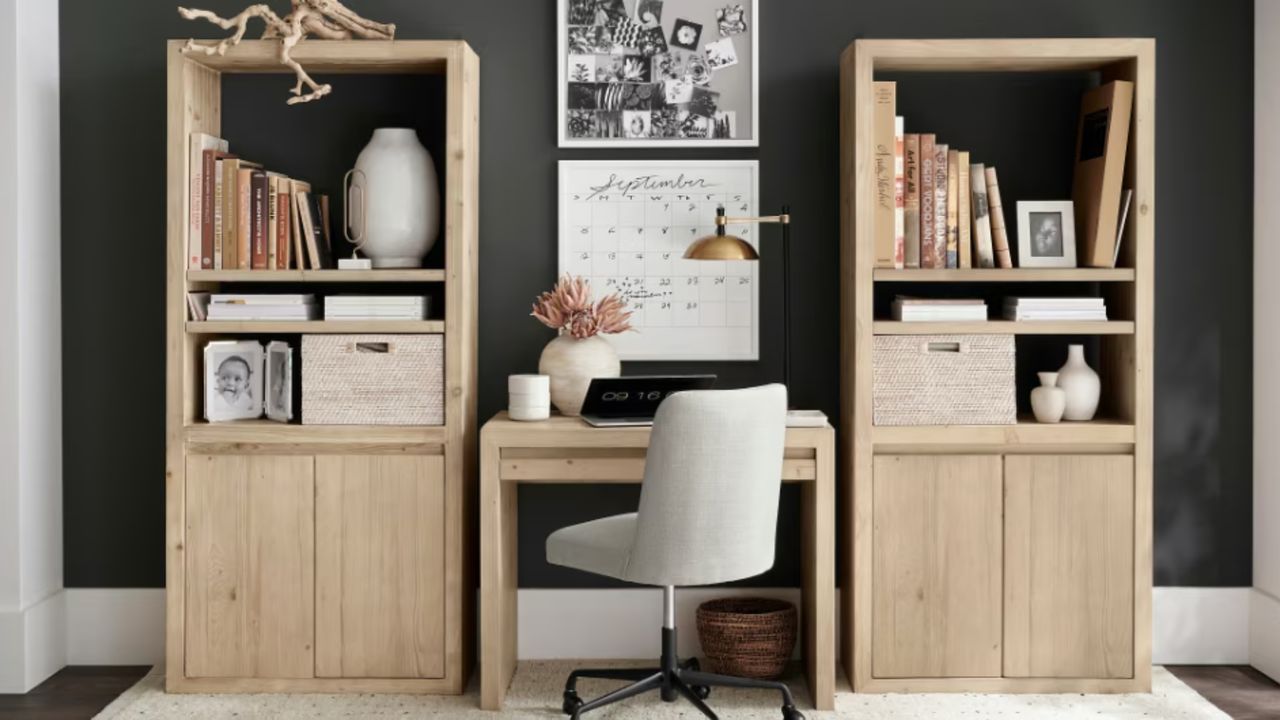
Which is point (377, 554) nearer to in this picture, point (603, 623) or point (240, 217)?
point (603, 623)

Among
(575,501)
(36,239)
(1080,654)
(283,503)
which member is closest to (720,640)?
(575,501)

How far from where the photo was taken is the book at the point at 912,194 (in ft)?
11.2

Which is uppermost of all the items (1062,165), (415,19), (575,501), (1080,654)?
(415,19)

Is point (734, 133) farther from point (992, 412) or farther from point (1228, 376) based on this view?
point (1228, 376)

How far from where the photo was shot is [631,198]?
372 centimetres

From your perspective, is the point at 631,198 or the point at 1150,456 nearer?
the point at 1150,456

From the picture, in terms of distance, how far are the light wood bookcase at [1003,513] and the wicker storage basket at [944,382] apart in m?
0.04

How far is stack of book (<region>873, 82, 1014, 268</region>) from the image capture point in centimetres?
340

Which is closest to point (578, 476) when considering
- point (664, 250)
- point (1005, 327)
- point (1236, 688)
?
point (664, 250)

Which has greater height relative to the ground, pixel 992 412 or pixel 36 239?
pixel 36 239

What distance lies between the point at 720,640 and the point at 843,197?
136 centimetres

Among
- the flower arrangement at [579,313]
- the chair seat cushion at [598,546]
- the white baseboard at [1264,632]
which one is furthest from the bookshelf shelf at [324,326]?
the white baseboard at [1264,632]

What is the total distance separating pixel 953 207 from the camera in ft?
11.3

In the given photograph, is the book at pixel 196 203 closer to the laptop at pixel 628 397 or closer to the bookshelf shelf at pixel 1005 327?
the laptop at pixel 628 397
